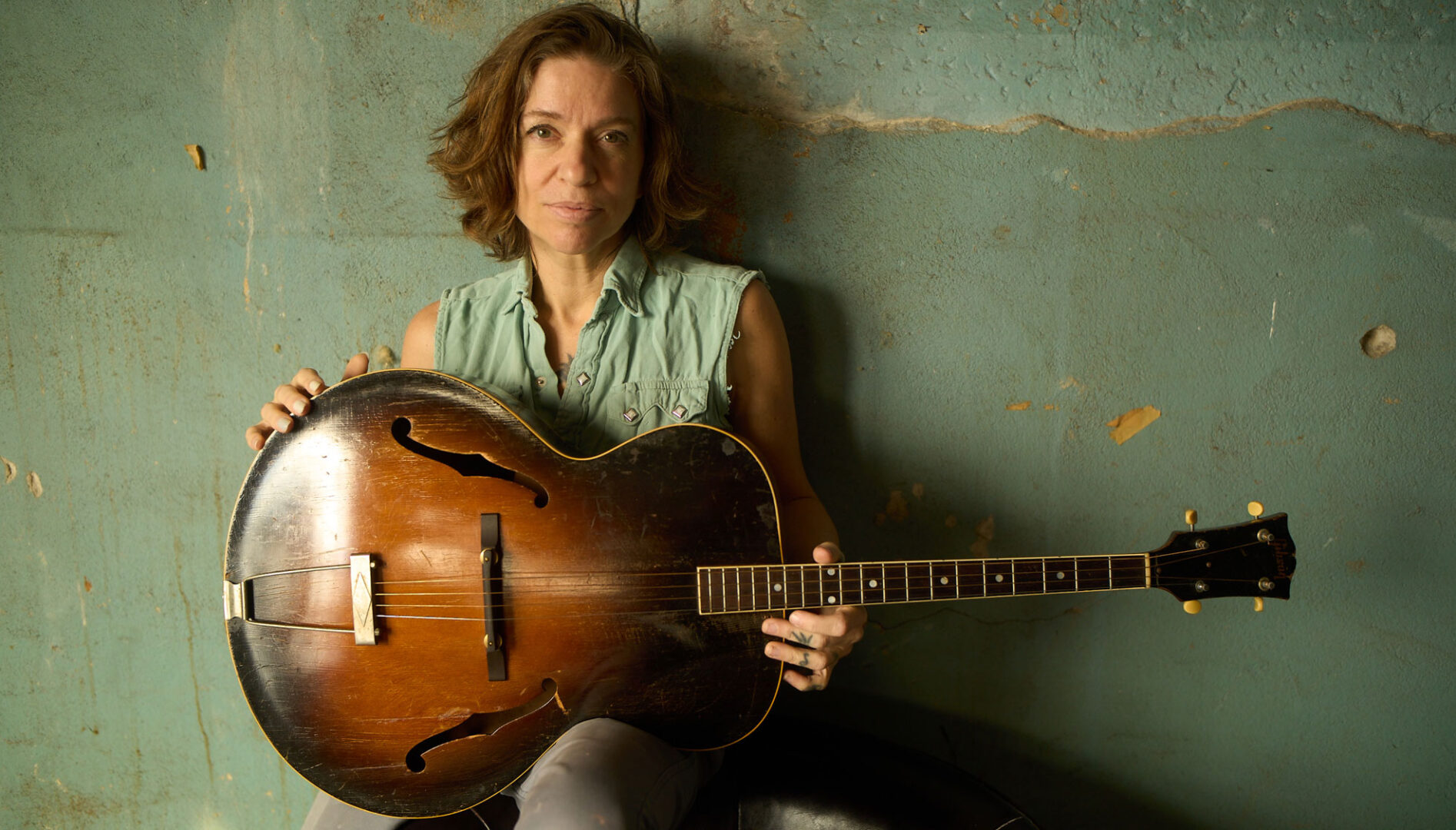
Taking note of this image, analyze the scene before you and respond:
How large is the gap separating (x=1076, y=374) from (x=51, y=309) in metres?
2.33

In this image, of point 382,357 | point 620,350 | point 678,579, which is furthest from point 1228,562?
point 382,357

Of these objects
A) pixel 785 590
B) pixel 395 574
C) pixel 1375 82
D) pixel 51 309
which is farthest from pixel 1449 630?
pixel 51 309

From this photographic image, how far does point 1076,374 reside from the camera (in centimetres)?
150

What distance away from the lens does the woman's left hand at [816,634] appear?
3.77ft

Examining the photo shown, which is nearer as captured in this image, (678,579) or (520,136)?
(678,579)

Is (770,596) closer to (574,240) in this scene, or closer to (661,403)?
(661,403)

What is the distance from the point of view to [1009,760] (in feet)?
5.22

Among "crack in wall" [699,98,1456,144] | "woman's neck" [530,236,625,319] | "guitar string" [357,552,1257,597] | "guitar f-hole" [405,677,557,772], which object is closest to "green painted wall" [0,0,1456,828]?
"crack in wall" [699,98,1456,144]

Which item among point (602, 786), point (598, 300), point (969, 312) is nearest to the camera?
point (602, 786)

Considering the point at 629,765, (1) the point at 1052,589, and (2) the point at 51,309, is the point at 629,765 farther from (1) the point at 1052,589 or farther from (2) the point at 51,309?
(2) the point at 51,309

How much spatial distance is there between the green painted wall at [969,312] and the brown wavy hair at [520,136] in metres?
0.13

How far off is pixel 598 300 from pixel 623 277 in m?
0.07

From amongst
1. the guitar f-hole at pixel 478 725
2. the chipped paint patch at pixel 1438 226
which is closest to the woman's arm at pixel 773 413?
the guitar f-hole at pixel 478 725

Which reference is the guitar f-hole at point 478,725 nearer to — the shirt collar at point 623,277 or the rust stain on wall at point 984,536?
the shirt collar at point 623,277
